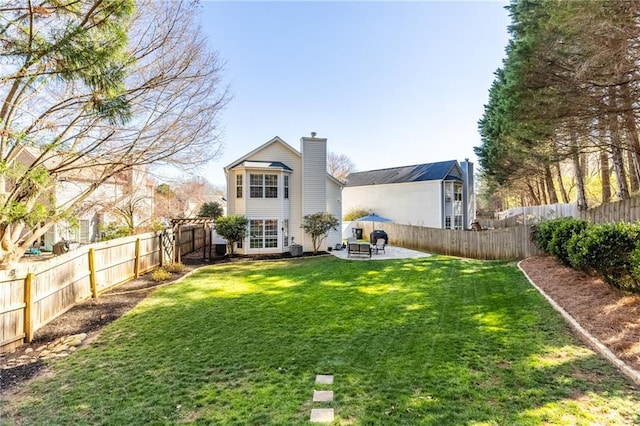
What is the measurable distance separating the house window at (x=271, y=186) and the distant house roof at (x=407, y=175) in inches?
536

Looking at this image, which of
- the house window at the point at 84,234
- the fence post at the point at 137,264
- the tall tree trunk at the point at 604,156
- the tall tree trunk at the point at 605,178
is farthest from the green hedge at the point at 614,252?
the house window at the point at 84,234

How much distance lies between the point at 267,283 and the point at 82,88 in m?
7.55

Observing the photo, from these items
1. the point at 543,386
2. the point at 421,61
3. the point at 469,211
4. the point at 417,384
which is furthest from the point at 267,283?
the point at 469,211

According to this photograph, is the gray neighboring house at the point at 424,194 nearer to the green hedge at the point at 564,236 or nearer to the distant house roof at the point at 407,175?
the distant house roof at the point at 407,175

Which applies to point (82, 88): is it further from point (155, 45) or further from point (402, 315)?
point (402, 315)

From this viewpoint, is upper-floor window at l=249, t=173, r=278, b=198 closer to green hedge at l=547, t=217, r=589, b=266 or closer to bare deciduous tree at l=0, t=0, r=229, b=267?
bare deciduous tree at l=0, t=0, r=229, b=267

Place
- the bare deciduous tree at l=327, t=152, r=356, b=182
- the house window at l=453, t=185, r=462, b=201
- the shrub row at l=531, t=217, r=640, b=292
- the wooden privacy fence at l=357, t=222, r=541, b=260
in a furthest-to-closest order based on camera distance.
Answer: the bare deciduous tree at l=327, t=152, r=356, b=182, the house window at l=453, t=185, r=462, b=201, the wooden privacy fence at l=357, t=222, r=541, b=260, the shrub row at l=531, t=217, r=640, b=292

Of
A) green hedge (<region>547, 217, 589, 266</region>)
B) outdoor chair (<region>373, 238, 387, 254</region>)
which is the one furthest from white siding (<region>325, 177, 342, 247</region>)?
green hedge (<region>547, 217, 589, 266</region>)

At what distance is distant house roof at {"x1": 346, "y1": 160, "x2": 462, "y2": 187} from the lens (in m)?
26.5

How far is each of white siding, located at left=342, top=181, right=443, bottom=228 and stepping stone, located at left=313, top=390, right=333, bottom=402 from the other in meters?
23.6

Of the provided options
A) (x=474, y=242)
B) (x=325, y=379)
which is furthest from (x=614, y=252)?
(x=474, y=242)

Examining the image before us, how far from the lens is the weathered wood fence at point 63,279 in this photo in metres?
5.61

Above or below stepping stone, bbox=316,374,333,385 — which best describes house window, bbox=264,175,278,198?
A: above

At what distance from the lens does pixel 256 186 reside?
727 inches
